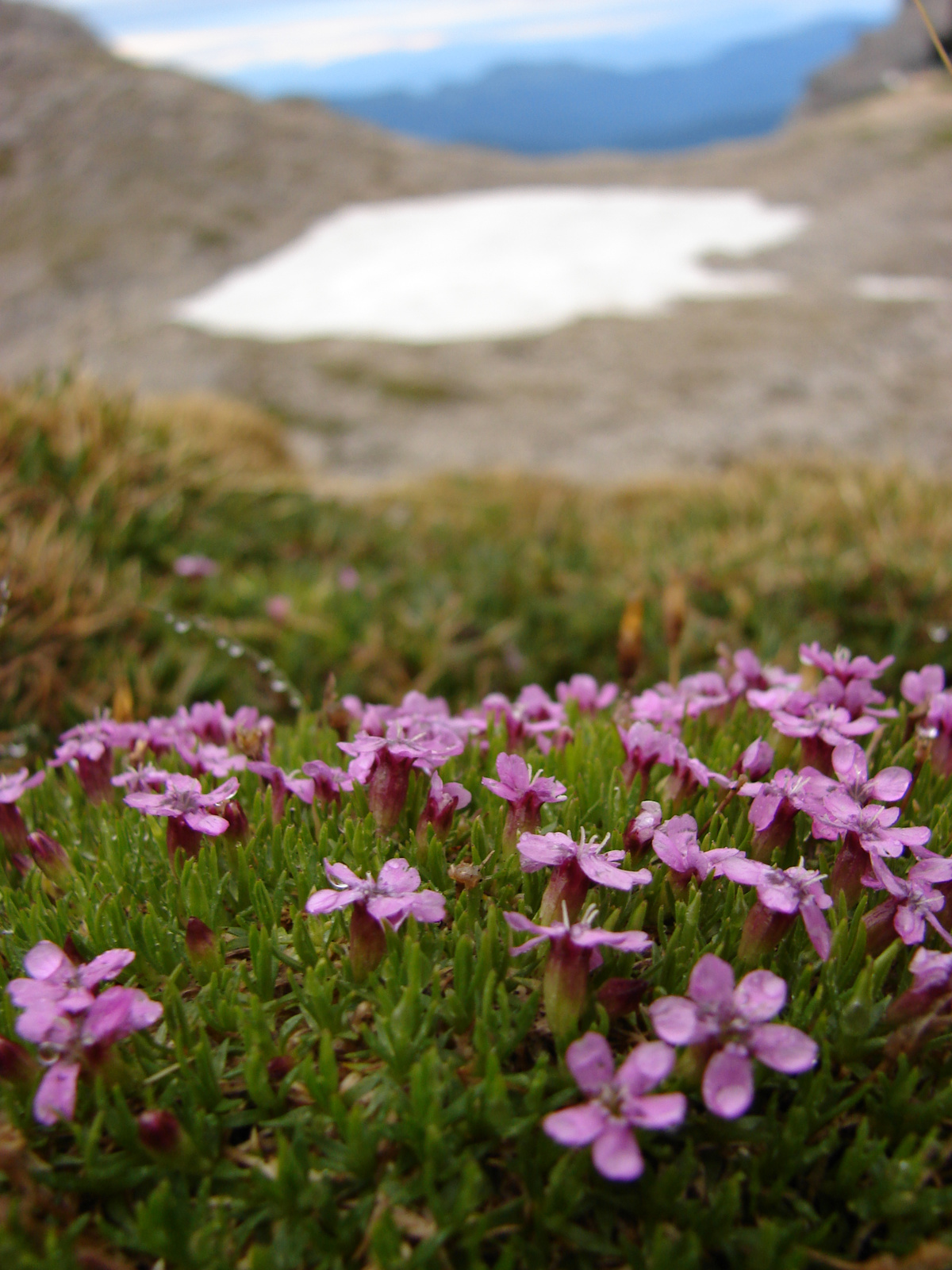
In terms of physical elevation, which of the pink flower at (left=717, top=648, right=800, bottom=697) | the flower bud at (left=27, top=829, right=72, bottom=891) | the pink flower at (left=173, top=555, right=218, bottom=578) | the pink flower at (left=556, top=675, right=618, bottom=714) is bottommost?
the pink flower at (left=173, top=555, right=218, bottom=578)

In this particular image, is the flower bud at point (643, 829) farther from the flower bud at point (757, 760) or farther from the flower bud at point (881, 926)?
the flower bud at point (881, 926)

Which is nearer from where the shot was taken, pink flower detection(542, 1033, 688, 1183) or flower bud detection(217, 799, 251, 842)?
pink flower detection(542, 1033, 688, 1183)

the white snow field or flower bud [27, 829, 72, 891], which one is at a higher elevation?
the white snow field

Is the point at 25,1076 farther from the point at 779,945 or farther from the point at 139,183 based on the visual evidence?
the point at 139,183

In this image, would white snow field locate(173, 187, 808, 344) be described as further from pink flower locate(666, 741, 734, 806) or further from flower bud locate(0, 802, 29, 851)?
pink flower locate(666, 741, 734, 806)

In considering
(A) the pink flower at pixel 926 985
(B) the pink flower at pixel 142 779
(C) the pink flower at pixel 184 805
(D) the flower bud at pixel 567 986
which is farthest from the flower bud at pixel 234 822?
(A) the pink flower at pixel 926 985

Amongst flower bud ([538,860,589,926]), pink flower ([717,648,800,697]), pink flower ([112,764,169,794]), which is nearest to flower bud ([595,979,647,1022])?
flower bud ([538,860,589,926])

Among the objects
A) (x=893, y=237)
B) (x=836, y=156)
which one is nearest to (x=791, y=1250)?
(x=893, y=237)

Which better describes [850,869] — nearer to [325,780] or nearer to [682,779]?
[682,779]
